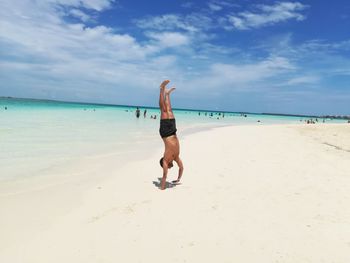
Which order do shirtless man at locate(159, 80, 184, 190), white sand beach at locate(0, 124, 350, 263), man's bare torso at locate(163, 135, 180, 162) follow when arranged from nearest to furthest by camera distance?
white sand beach at locate(0, 124, 350, 263) < shirtless man at locate(159, 80, 184, 190) < man's bare torso at locate(163, 135, 180, 162)

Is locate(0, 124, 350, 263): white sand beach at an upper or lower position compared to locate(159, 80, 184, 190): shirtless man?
lower

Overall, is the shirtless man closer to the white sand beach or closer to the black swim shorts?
the black swim shorts

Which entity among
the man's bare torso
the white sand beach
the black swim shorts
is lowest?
the white sand beach

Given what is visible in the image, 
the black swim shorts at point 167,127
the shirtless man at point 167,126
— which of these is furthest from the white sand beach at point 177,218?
the black swim shorts at point 167,127

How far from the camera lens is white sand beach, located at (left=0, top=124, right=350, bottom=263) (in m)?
3.67

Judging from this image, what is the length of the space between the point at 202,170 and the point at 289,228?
13.6 feet

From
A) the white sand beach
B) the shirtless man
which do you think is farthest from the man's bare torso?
the white sand beach

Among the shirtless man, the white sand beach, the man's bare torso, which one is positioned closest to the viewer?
the white sand beach

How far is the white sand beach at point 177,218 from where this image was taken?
3.67 meters

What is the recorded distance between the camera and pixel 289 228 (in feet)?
14.4

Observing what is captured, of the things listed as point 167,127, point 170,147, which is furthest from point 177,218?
point 167,127

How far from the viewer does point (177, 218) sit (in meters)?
4.71

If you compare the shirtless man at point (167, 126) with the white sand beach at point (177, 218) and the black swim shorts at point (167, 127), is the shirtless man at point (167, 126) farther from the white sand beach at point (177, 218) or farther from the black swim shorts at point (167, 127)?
the white sand beach at point (177, 218)

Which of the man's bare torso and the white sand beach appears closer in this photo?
the white sand beach
